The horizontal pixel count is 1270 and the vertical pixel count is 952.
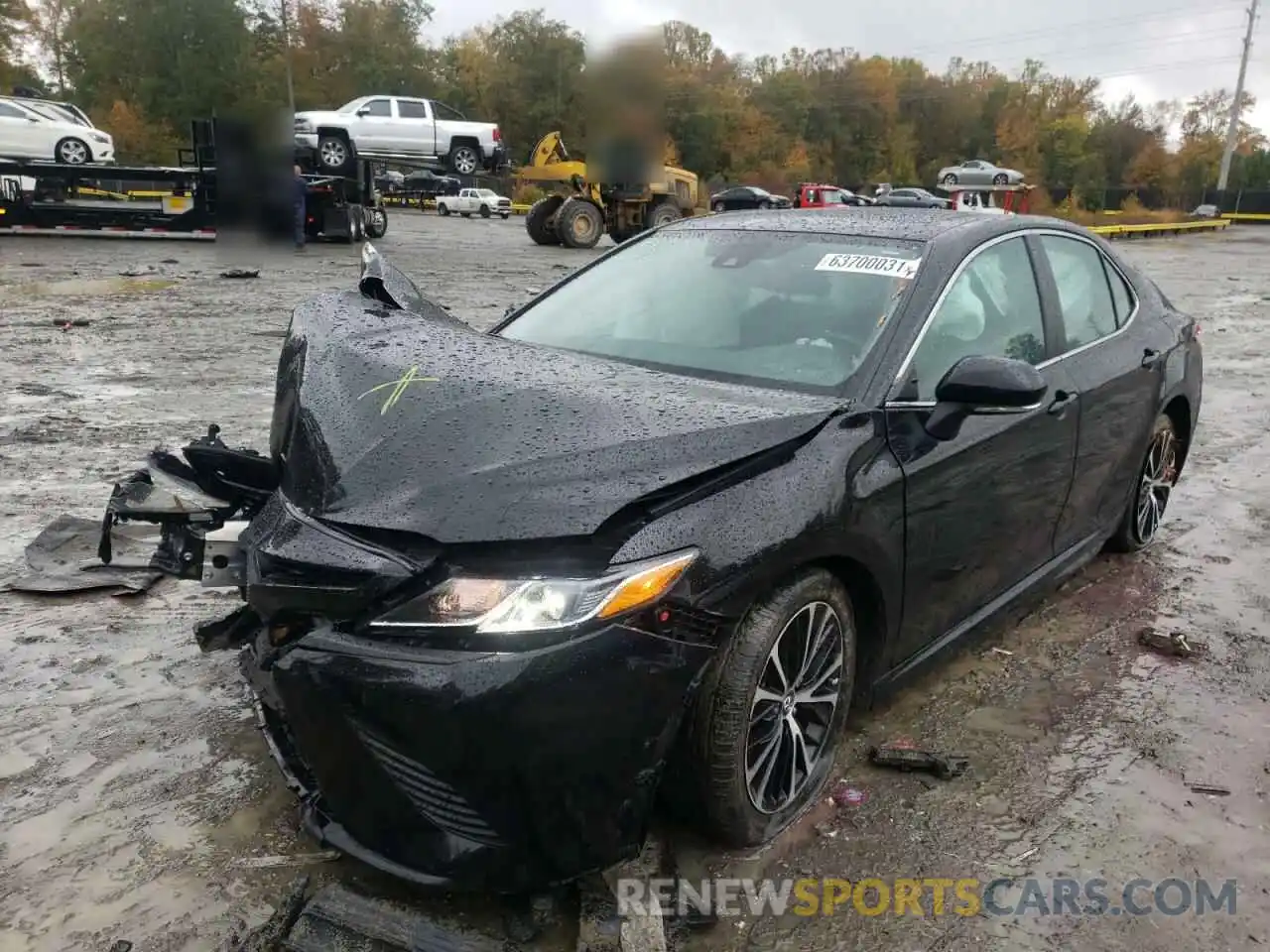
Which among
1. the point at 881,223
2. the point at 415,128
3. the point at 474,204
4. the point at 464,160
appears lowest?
the point at 881,223

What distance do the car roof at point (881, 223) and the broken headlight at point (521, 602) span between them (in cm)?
190

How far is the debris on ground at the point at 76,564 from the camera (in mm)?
3939

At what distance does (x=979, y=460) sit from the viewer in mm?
3133

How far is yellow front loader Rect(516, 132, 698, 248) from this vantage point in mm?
23156

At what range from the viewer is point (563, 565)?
2.17m

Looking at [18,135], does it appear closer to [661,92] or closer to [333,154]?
[333,154]

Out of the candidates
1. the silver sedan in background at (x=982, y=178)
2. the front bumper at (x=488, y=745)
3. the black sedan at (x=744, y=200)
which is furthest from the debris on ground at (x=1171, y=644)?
the silver sedan in background at (x=982, y=178)

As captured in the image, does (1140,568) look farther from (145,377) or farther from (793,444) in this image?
(145,377)

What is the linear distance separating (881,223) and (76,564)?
352 cm

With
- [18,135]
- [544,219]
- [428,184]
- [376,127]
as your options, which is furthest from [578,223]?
[428,184]

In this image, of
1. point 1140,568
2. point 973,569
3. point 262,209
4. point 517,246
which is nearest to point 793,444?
point 973,569

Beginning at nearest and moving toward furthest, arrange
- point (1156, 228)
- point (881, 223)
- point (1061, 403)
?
point (1061, 403) → point (881, 223) → point (1156, 228)

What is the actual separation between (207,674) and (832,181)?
61157 mm

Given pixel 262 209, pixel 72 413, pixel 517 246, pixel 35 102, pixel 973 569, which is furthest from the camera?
pixel 517 246
